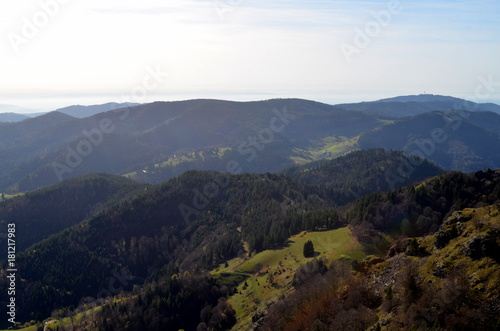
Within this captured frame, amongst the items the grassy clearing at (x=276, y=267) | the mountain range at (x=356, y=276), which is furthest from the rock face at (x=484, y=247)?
the grassy clearing at (x=276, y=267)

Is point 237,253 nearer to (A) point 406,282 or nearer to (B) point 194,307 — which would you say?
(B) point 194,307

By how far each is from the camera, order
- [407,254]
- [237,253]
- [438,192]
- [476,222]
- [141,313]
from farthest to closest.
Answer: [237,253] → [438,192] → [141,313] → [407,254] → [476,222]

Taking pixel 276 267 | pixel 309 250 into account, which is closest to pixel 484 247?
pixel 309 250

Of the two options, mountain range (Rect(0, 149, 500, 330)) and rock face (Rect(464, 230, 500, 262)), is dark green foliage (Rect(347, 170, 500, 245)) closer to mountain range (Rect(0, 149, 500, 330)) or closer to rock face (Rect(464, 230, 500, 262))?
mountain range (Rect(0, 149, 500, 330))

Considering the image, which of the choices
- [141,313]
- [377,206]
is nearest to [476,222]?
[377,206]

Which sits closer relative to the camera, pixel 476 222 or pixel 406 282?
pixel 406 282

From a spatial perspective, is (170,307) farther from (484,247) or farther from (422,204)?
(484,247)

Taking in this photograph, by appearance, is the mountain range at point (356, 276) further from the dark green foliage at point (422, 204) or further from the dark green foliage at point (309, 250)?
the dark green foliage at point (309, 250)

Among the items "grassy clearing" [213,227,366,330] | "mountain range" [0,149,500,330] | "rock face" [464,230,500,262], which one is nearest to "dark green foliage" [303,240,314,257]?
"mountain range" [0,149,500,330]
